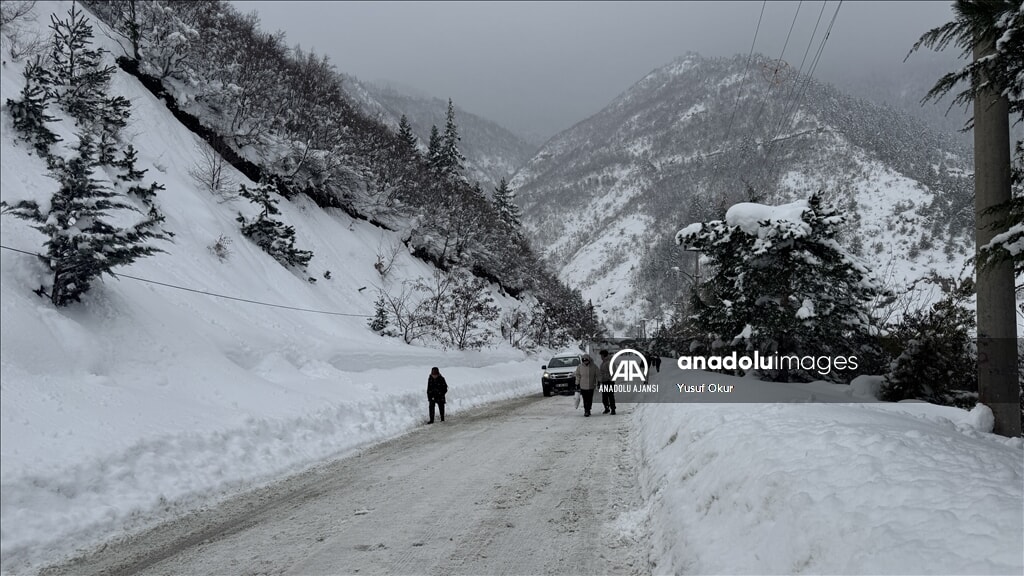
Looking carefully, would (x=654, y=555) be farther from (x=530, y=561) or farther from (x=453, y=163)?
(x=453, y=163)

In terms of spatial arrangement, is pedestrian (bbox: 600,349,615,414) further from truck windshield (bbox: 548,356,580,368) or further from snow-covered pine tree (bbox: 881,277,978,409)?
truck windshield (bbox: 548,356,580,368)

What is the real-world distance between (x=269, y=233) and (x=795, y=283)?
21.5m

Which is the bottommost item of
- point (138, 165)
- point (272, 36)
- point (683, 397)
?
point (683, 397)

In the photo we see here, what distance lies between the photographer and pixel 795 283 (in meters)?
16.8

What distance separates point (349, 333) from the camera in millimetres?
23812

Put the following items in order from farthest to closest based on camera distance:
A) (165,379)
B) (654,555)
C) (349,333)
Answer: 1. (349,333)
2. (165,379)
3. (654,555)

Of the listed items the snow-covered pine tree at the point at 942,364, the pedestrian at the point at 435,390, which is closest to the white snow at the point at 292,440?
the pedestrian at the point at 435,390

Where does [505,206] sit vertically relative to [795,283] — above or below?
above

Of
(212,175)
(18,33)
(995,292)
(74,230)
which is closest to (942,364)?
(995,292)

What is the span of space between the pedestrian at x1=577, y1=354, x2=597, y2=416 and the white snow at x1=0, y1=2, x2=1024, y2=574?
10.7 ft

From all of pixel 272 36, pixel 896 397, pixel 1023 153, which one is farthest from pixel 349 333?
pixel 272 36

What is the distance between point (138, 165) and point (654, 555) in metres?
24.6

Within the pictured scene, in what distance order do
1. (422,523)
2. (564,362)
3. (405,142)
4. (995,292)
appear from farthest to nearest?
(405,142) < (564,362) < (995,292) < (422,523)

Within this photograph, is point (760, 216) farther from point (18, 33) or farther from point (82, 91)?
point (18, 33)
